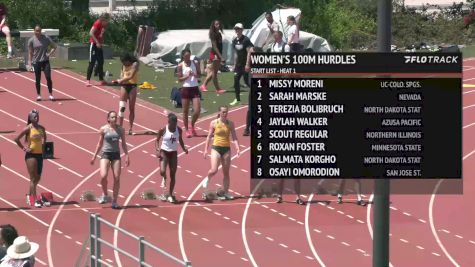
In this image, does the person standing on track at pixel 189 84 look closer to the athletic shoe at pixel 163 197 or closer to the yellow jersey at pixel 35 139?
the athletic shoe at pixel 163 197

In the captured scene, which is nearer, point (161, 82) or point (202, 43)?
point (161, 82)

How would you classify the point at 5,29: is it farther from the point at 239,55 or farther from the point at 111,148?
the point at 111,148

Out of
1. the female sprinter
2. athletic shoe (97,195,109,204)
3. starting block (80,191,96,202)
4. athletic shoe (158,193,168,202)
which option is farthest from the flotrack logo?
starting block (80,191,96,202)

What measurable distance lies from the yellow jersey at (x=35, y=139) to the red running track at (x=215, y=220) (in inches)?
39.3

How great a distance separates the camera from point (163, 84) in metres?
34.7

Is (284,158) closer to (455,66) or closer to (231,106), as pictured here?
(455,66)

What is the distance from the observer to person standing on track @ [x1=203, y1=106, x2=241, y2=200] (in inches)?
987

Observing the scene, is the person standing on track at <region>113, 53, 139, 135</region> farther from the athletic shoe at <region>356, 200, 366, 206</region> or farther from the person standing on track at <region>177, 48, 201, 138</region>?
the athletic shoe at <region>356, 200, 366, 206</region>

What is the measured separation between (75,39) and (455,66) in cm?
2880

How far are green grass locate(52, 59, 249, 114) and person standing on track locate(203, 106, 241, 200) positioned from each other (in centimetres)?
625

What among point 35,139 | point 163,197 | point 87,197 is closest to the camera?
point 35,139

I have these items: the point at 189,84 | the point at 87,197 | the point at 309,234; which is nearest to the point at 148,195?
the point at 87,197

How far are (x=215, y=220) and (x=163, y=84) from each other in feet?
35.6

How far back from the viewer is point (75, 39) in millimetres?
41531
